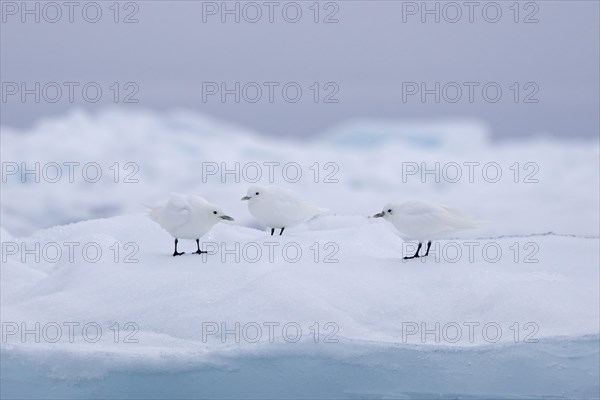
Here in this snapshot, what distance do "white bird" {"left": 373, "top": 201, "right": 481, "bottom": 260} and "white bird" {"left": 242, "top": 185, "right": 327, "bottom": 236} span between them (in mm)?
672

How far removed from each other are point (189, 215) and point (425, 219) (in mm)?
1526

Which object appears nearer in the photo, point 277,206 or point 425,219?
point 425,219

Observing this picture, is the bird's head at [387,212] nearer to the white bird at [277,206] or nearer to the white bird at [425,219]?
the white bird at [425,219]

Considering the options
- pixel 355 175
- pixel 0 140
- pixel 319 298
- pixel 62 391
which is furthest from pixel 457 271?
pixel 0 140

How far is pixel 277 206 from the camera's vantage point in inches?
211

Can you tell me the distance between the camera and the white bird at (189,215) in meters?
5.05

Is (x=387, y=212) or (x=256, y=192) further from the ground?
(x=256, y=192)

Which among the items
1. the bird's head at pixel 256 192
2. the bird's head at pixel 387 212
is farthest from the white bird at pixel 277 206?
the bird's head at pixel 387 212

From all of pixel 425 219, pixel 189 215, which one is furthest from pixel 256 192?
pixel 425 219

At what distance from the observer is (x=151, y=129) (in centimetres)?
1490

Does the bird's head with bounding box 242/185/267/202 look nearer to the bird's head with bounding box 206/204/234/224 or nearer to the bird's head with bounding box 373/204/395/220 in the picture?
the bird's head with bounding box 206/204/234/224

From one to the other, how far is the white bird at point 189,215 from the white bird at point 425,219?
3.51 ft

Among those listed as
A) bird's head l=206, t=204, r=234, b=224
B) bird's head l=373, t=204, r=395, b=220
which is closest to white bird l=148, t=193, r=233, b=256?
bird's head l=206, t=204, r=234, b=224

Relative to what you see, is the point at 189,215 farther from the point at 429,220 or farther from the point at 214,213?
the point at 429,220
